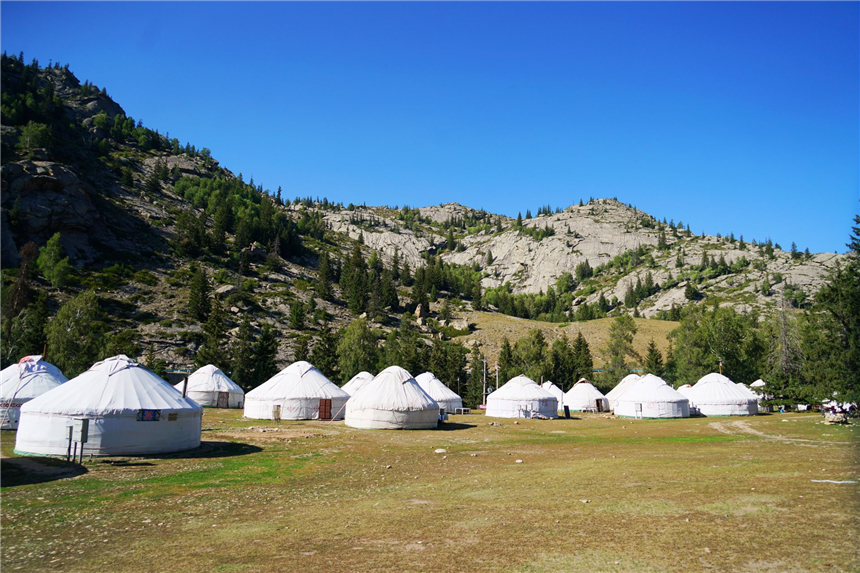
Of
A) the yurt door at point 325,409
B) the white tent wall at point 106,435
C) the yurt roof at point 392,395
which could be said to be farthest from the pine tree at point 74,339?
the white tent wall at point 106,435

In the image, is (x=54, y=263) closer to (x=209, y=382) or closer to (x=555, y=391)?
(x=209, y=382)

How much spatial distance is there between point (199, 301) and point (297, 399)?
190 ft

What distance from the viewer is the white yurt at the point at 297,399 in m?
36.9

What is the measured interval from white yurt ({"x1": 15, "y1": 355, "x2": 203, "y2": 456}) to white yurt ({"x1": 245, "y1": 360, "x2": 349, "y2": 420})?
1586 centimetres

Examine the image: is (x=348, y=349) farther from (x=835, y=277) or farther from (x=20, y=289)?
(x=835, y=277)

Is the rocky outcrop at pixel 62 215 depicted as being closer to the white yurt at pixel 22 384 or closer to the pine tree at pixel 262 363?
the pine tree at pixel 262 363

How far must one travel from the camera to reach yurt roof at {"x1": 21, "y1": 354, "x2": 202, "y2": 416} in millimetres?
18469

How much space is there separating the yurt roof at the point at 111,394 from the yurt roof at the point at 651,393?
1572 inches

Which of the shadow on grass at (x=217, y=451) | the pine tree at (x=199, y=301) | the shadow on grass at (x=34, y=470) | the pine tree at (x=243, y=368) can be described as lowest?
the shadow on grass at (x=217, y=451)

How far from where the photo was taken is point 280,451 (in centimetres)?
2142

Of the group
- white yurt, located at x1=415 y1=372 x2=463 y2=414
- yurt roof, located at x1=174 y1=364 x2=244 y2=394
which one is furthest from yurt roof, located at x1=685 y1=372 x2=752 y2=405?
yurt roof, located at x1=174 y1=364 x2=244 y2=394

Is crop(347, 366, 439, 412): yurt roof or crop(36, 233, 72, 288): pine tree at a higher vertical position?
crop(36, 233, 72, 288): pine tree

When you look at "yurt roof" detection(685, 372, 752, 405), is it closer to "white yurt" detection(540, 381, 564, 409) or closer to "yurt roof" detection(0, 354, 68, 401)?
"white yurt" detection(540, 381, 564, 409)

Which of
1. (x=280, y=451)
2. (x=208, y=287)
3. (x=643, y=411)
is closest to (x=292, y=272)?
(x=208, y=287)
